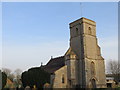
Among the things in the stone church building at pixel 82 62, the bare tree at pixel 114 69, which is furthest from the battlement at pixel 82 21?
the bare tree at pixel 114 69

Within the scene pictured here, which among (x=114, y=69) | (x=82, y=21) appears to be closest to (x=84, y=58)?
(x=82, y=21)

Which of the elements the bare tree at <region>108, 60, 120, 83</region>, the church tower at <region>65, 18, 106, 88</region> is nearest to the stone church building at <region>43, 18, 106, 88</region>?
the church tower at <region>65, 18, 106, 88</region>

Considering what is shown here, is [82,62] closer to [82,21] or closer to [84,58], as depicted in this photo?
[84,58]

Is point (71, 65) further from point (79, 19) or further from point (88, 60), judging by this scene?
point (79, 19)

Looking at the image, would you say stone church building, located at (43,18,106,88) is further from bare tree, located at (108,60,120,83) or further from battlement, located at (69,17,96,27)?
bare tree, located at (108,60,120,83)

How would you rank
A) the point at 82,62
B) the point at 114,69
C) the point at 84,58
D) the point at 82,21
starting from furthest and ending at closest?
the point at 114,69 → the point at 82,21 → the point at 82,62 → the point at 84,58

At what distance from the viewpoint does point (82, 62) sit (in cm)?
3447

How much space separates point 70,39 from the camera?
38.8 metres

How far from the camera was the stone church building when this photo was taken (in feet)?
108

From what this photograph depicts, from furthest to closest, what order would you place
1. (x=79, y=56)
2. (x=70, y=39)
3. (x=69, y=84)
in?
(x=70, y=39) < (x=79, y=56) < (x=69, y=84)

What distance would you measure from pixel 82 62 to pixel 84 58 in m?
0.98

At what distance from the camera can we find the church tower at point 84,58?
111 ft

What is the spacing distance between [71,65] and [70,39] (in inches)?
287

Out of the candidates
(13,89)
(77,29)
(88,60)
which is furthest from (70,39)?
(13,89)
